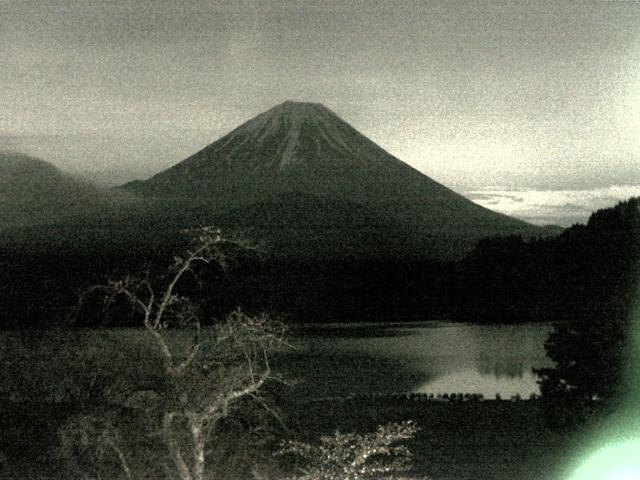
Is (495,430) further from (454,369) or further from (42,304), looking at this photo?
(42,304)

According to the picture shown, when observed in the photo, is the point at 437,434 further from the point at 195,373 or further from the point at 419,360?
the point at 419,360

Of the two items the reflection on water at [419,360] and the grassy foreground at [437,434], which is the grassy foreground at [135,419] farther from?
the reflection on water at [419,360]

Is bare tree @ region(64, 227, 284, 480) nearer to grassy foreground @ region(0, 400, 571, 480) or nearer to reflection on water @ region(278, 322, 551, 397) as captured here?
grassy foreground @ region(0, 400, 571, 480)

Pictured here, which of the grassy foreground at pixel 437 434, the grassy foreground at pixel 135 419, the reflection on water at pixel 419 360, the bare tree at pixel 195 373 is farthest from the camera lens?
the reflection on water at pixel 419 360

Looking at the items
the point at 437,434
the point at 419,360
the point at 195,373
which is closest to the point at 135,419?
the point at 195,373

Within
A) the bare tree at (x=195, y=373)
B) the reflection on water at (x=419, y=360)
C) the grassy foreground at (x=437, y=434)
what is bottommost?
the reflection on water at (x=419, y=360)

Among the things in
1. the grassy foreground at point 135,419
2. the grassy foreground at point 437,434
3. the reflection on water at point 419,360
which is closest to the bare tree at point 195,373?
the grassy foreground at point 135,419

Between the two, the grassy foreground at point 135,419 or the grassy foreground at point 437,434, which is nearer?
the grassy foreground at point 135,419

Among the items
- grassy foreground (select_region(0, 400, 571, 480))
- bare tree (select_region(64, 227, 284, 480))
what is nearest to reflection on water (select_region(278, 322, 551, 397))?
grassy foreground (select_region(0, 400, 571, 480))

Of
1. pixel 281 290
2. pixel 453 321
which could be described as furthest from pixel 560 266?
pixel 281 290
